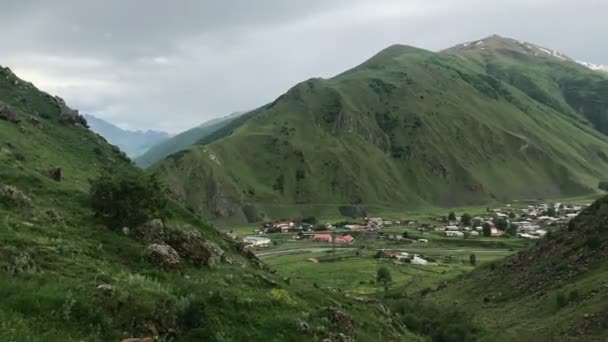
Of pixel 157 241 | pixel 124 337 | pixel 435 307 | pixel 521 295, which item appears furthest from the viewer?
pixel 435 307

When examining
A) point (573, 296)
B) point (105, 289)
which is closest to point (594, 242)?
point (573, 296)

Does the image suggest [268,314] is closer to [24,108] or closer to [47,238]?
[47,238]

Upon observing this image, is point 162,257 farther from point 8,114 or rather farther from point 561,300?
point 8,114

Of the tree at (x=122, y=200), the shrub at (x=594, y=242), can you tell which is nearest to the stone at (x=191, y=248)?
the tree at (x=122, y=200)

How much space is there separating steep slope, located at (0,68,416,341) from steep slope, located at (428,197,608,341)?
21.3 meters

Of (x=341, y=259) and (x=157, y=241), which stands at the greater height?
(x=157, y=241)

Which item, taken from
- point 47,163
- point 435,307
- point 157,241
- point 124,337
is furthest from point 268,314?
point 435,307

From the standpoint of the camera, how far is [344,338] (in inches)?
1180

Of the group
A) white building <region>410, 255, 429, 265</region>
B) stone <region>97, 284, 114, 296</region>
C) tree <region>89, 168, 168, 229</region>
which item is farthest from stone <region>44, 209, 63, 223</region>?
white building <region>410, 255, 429, 265</region>

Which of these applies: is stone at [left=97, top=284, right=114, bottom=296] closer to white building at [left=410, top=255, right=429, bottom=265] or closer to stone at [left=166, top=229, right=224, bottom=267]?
stone at [left=166, top=229, right=224, bottom=267]

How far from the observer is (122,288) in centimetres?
2377

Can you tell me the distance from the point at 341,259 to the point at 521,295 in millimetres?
103578

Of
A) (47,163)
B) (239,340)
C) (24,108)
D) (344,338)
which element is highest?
(24,108)

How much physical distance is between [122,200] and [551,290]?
2275 inches
